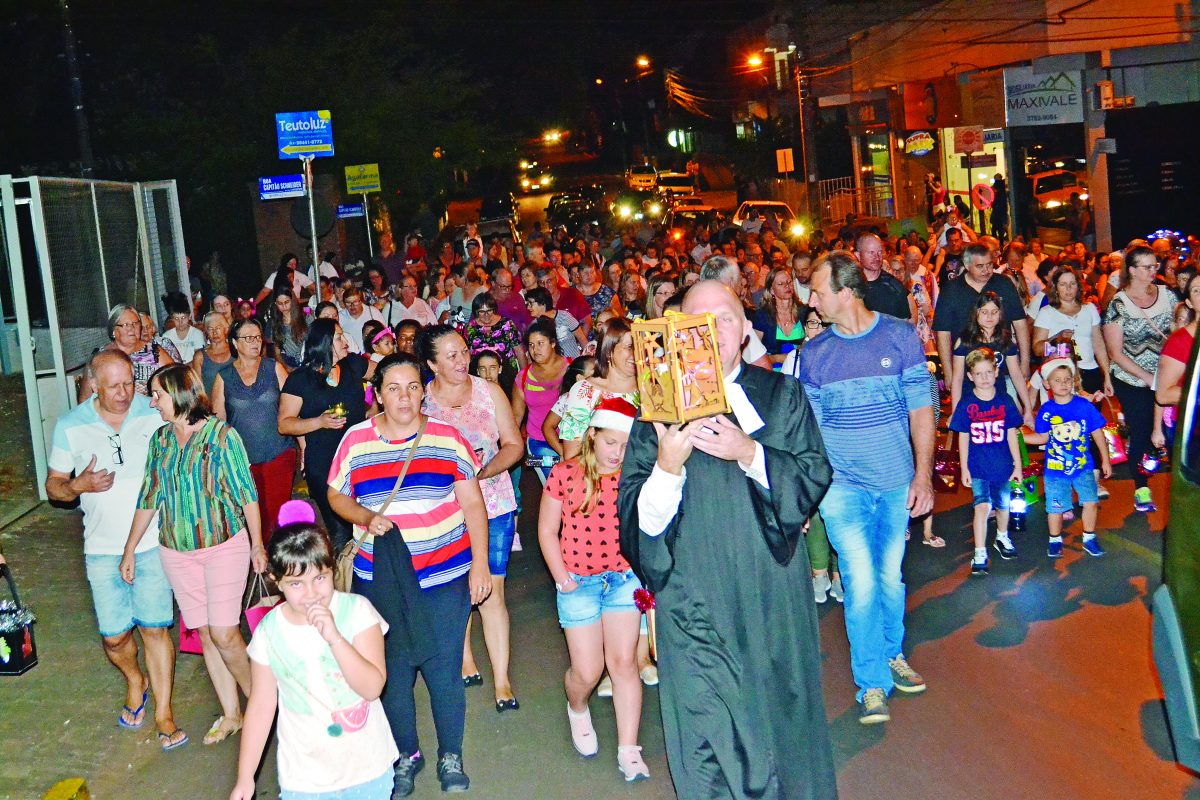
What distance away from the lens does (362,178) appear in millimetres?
25578

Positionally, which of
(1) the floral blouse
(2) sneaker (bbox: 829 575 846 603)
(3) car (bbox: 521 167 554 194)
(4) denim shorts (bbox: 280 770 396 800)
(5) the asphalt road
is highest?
(3) car (bbox: 521 167 554 194)

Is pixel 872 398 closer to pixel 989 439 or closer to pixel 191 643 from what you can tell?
pixel 989 439

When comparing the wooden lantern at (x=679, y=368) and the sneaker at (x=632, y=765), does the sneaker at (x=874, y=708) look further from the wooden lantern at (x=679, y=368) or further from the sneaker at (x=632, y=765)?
the wooden lantern at (x=679, y=368)

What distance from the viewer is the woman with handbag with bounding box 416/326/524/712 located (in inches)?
285

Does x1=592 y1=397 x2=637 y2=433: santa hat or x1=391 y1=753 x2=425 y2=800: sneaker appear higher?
x1=592 y1=397 x2=637 y2=433: santa hat

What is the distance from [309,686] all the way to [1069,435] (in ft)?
20.5

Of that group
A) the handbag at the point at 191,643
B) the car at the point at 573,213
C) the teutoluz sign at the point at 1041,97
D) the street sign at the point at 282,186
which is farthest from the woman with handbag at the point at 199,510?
the car at the point at 573,213

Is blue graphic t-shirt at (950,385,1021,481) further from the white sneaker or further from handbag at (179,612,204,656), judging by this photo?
handbag at (179,612,204,656)

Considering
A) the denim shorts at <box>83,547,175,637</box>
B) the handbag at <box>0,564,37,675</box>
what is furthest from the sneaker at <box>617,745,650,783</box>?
the handbag at <box>0,564,37,675</box>

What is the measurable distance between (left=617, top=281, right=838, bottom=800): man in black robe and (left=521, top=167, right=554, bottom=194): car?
1890 inches

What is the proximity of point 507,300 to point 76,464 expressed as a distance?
761 centimetres

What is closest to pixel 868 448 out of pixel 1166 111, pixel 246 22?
pixel 1166 111

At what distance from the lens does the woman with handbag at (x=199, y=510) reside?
663 centimetres

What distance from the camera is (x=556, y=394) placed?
9.55 m
